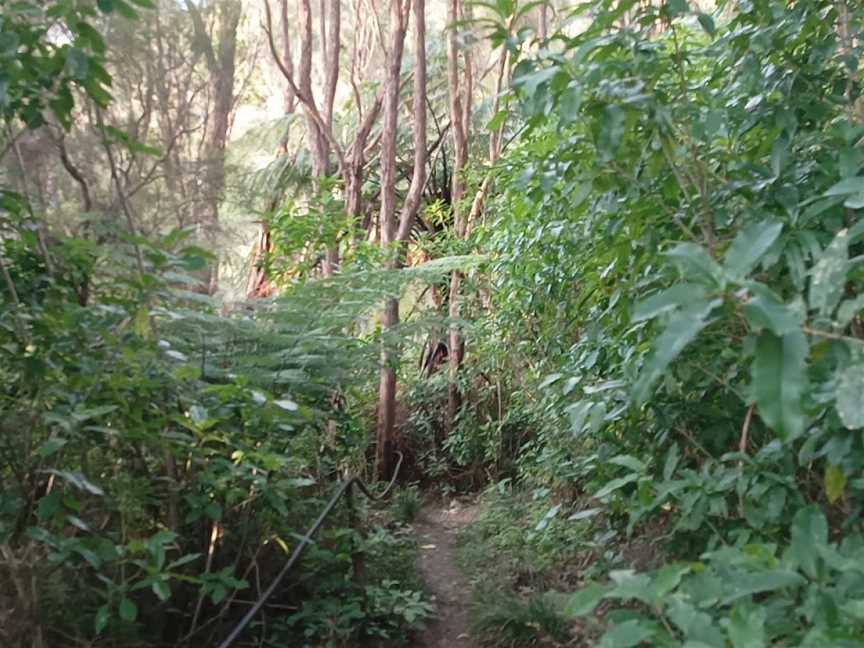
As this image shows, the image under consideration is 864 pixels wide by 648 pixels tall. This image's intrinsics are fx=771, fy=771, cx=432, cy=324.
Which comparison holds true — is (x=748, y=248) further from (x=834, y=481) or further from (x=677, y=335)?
(x=834, y=481)

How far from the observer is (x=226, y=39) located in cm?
540

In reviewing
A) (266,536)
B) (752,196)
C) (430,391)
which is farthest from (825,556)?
(430,391)

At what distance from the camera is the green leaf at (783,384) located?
127cm

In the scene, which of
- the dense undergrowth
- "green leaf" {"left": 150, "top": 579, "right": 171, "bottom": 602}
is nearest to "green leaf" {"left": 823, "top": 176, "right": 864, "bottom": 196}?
the dense undergrowth

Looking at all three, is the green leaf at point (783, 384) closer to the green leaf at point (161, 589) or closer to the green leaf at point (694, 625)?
the green leaf at point (694, 625)

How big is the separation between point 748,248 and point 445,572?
382cm

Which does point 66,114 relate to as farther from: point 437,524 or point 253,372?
point 437,524

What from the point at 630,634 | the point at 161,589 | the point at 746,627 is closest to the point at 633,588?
the point at 630,634

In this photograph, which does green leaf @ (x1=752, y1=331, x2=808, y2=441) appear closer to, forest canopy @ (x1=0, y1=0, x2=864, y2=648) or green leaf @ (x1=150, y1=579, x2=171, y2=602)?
forest canopy @ (x1=0, y1=0, x2=864, y2=648)

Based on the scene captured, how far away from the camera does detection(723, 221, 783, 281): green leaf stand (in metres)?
1.43

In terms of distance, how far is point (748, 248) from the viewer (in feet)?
4.86

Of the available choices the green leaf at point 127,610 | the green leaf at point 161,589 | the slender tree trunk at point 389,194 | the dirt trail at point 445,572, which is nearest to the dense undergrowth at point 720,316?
the dirt trail at point 445,572

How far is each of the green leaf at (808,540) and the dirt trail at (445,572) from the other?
7.97 feet

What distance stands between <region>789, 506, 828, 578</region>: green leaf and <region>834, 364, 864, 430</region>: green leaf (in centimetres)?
29
